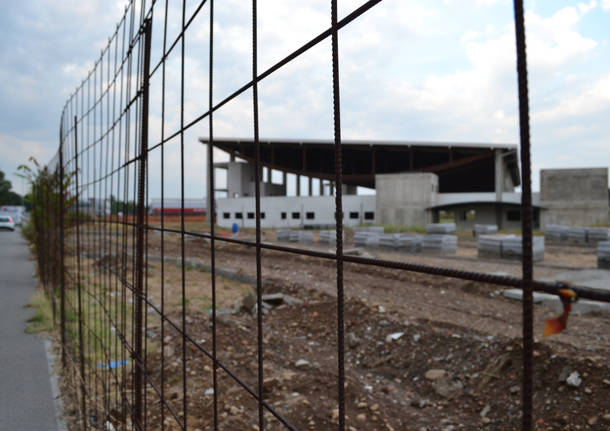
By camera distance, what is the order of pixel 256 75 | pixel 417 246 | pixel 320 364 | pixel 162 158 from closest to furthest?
pixel 256 75
pixel 162 158
pixel 320 364
pixel 417 246

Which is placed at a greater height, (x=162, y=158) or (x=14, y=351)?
(x=162, y=158)

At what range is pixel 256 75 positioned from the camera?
1596 mm

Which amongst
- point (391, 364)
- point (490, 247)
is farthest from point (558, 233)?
point (391, 364)

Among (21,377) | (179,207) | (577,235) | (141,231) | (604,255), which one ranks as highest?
(179,207)

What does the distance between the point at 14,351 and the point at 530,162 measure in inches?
248

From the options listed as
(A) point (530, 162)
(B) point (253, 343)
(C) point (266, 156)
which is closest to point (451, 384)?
(B) point (253, 343)

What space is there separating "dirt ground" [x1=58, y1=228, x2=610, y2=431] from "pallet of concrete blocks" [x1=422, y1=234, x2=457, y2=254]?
628 centimetres

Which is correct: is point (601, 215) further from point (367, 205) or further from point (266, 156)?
point (266, 156)

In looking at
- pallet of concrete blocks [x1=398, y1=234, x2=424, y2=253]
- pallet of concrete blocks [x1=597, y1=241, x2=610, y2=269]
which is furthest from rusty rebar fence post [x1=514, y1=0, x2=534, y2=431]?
pallet of concrete blocks [x1=398, y1=234, x2=424, y2=253]

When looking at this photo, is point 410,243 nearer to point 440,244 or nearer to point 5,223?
point 440,244

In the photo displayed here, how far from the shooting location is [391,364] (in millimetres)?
5758

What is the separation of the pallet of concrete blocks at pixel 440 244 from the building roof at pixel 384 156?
1475 centimetres

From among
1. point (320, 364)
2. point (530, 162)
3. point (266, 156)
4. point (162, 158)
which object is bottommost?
point (320, 364)

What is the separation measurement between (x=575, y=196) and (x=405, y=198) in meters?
11.2
